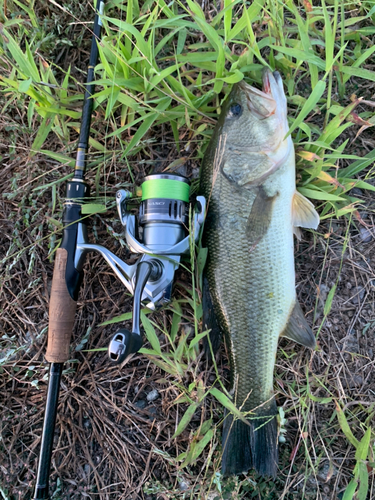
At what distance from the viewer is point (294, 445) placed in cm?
231

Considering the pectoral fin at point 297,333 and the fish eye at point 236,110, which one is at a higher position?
the fish eye at point 236,110

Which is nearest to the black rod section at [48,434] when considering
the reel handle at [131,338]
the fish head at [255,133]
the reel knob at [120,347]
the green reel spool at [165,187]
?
the reel handle at [131,338]

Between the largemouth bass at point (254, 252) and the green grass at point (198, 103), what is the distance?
167 mm

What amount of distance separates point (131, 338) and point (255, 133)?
1442 millimetres

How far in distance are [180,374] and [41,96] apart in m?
2.14

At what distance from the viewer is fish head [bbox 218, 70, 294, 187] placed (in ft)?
7.04

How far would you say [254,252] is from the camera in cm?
215

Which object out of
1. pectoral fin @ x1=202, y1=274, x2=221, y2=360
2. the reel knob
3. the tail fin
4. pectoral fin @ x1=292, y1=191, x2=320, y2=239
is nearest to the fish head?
pectoral fin @ x1=292, y1=191, x2=320, y2=239

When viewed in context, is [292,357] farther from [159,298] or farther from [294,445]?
[159,298]

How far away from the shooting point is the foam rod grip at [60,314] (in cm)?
225

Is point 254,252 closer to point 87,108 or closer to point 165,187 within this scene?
point 165,187

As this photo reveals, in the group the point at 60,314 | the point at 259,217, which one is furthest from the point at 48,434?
the point at 259,217

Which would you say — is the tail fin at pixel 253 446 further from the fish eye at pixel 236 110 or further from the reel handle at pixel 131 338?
the fish eye at pixel 236 110

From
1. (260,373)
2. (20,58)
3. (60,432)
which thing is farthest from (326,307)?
(20,58)
